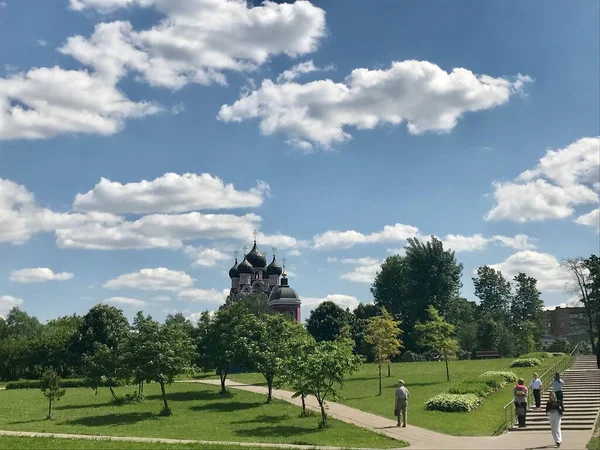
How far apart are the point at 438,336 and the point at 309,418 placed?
1769 cm

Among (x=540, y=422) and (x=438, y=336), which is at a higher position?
(x=438, y=336)

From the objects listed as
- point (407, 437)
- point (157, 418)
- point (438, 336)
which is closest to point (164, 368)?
point (157, 418)

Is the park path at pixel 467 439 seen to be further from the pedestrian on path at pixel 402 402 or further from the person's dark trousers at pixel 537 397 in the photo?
the person's dark trousers at pixel 537 397

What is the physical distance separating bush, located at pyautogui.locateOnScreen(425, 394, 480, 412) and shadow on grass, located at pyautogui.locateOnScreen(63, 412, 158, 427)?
43.5 feet

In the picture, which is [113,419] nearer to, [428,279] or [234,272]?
[428,279]

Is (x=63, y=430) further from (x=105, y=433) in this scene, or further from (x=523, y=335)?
(x=523, y=335)

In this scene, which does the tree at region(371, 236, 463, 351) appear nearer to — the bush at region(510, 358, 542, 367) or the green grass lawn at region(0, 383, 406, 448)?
the bush at region(510, 358, 542, 367)

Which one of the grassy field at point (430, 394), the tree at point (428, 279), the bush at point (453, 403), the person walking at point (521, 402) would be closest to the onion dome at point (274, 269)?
the tree at point (428, 279)

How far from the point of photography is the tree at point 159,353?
3061 cm

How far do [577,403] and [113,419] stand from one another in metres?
21.2

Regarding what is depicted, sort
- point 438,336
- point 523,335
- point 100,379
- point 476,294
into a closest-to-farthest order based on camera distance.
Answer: point 100,379 → point 438,336 → point 523,335 → point 476,294

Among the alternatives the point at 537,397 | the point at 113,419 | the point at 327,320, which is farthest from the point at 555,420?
the point at 327,320

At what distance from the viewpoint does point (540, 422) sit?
74.0 ft

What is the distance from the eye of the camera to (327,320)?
259ft
